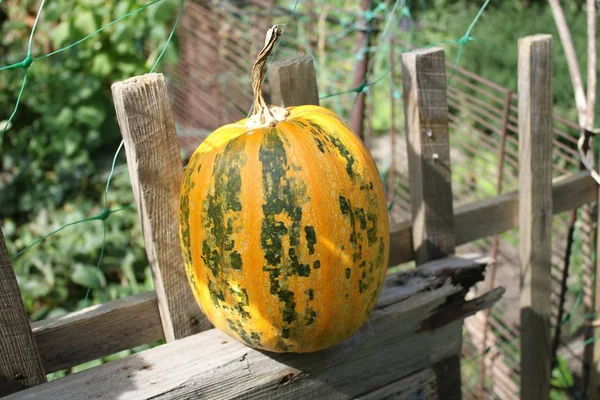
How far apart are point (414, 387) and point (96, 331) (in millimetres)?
888

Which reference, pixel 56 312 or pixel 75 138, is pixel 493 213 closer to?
pixel 56 312

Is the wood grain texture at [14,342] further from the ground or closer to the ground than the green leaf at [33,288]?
further from the ground

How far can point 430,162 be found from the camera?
191cm

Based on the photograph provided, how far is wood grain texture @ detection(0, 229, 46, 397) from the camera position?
1.38 m

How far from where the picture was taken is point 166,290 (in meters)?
1.59

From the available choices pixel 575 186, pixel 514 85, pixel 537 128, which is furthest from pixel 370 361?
pixel 514 85

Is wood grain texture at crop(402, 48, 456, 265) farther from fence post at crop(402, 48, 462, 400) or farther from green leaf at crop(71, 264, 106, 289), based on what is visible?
green leaf at crop(71, 264, 106, 289)

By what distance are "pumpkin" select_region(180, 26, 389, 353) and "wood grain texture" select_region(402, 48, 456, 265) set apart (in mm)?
445

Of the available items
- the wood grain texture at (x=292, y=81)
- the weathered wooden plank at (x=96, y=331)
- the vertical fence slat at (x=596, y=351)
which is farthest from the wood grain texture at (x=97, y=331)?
the vertical fence slat at (x=596, y=351)

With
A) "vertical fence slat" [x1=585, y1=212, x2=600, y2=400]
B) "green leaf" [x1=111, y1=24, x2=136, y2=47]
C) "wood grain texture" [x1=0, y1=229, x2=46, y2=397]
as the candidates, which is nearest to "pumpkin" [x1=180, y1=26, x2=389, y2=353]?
"wood grain texture" [x1=0, y1=229, x2=46, y2=397]

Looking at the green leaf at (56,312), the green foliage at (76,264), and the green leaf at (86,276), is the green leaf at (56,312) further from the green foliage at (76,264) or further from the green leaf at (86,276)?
the green leaf at (86,276)

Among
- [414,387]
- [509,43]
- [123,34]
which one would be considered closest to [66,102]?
[123,34]

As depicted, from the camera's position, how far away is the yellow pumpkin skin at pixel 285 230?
4.38 feet

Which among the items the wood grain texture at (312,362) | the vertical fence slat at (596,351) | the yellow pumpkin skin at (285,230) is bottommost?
the vertical fence slat at (596,351)
